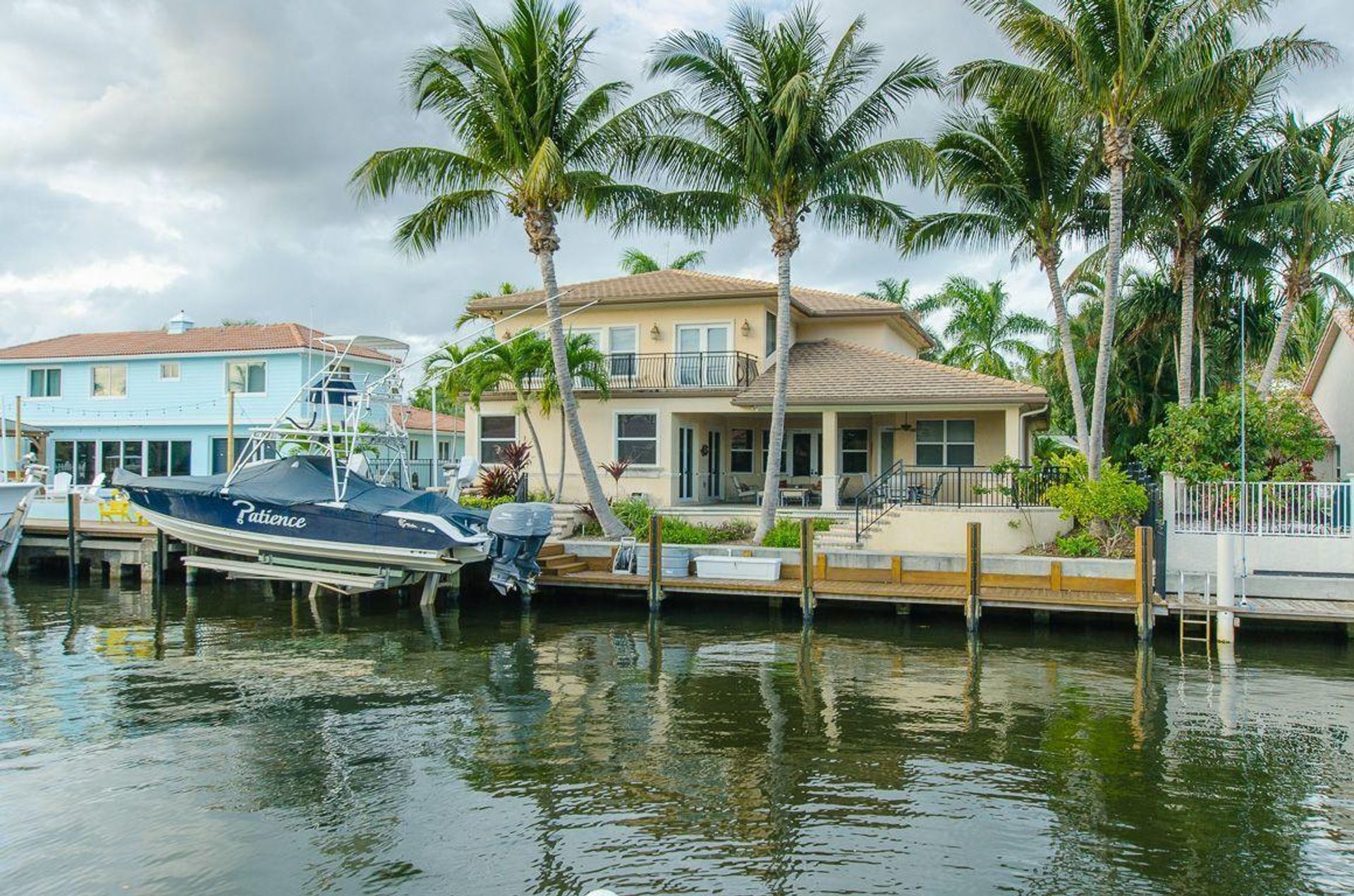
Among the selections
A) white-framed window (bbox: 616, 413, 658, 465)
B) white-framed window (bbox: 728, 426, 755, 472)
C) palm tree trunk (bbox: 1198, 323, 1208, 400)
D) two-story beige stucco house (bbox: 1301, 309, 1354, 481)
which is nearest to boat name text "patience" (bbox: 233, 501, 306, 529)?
white-framed window (bbox: 616, 413, 658, 465)

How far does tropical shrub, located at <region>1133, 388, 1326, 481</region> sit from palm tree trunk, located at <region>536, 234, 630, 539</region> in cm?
1171

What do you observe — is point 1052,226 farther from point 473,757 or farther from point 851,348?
point 473,757

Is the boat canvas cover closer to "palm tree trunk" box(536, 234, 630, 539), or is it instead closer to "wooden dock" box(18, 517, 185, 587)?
"palm tree trunk" box(536, 234, 630, 539)

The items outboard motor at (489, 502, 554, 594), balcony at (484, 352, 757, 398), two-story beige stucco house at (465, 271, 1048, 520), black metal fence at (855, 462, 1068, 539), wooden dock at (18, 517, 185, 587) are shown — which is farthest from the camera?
balcony at (484, 352, 757, 398)

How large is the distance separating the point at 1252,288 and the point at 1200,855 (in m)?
22.2

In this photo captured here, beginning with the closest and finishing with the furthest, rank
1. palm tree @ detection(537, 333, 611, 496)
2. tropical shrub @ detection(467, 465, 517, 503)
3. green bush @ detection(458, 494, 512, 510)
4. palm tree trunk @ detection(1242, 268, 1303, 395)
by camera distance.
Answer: palm tree trunk @ detection(1242, 268, 1303, 395)
green bush @ detection(458, 494, 512, 510)
palm tree @ detection(537, 333, 611, 496)
tropical shrub @ detection(467, 465, 517, 503)

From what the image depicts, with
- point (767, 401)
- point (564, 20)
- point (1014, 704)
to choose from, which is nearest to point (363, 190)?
point (564, 20)

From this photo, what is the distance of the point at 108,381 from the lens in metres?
37.1

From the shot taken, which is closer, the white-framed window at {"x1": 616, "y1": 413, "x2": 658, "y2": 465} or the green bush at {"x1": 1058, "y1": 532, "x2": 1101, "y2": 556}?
the green bush at {"x1": 1058, "y1": 532, "x2": 1101, "y2": 556}

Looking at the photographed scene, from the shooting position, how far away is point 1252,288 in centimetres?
2564

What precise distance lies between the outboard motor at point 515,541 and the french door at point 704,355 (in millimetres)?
8985

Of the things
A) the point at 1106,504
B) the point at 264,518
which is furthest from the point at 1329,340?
the point at 264,518

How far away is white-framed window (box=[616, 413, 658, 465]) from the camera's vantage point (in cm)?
2653

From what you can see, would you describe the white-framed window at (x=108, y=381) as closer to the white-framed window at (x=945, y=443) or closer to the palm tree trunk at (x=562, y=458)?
the palm tree trunk at (x=562, y=458)
